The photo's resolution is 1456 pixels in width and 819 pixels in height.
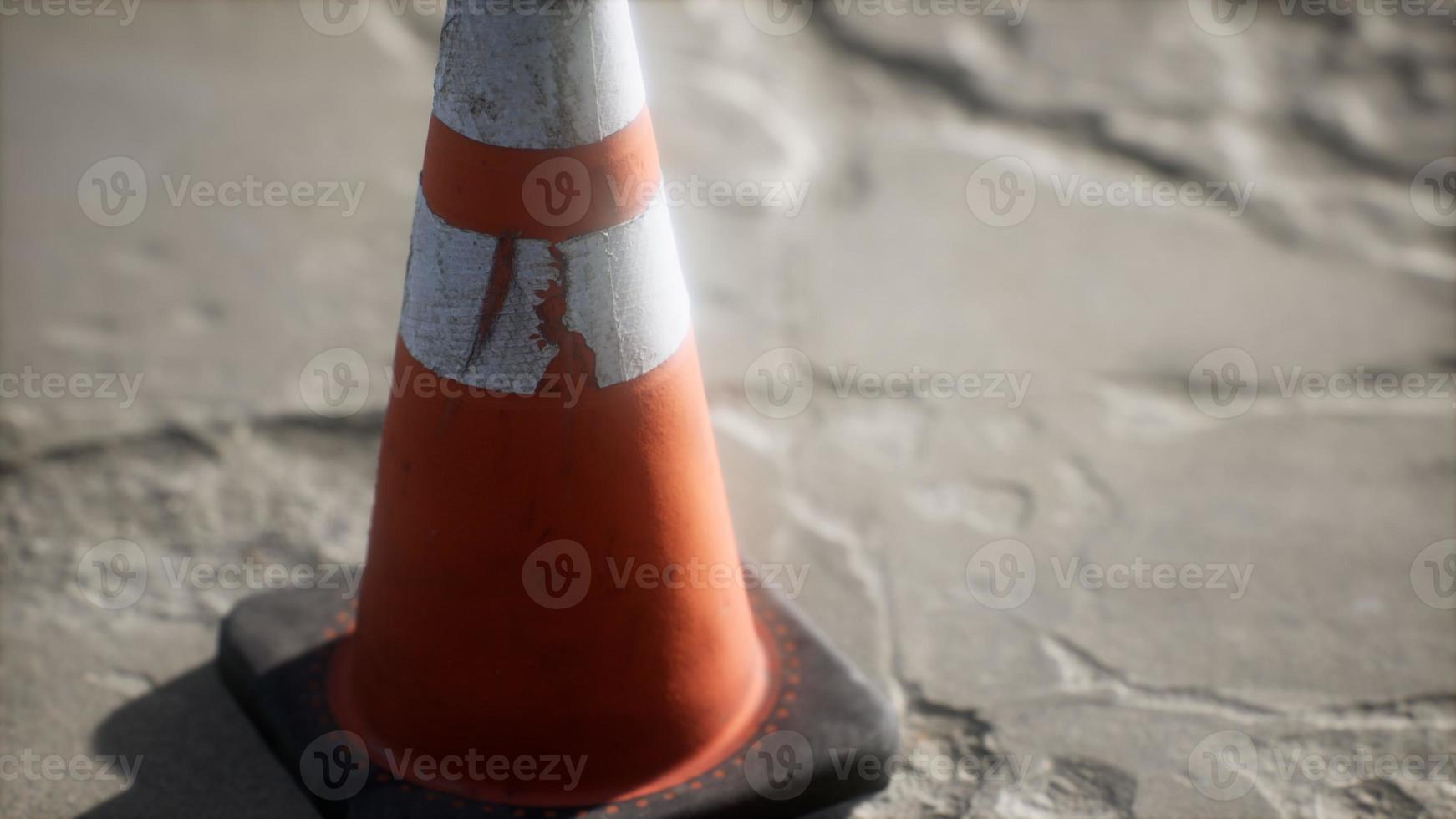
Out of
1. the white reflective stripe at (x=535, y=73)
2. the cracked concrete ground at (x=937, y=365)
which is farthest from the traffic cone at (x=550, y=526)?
the cracked concrete ground at (x=937, y=365)

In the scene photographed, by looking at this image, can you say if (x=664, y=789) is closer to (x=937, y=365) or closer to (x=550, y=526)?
(x=550, y=526)

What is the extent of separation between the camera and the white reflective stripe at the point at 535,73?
4.73 ft

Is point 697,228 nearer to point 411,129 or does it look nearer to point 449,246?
point 411,129

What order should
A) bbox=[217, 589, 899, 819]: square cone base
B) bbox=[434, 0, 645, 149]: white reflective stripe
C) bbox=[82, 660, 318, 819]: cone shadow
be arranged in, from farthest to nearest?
bbox=[82, 660, 318, 819]: cone shadow
bbox=[217, 589, 899, 819]: square cone base
bbox=[434, 0, 645, 149]: white reflective stripe

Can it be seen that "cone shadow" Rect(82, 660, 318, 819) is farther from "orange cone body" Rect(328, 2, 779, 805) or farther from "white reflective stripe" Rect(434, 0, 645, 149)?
"white reflective stripe" Rect(434, 0, 645, 149)

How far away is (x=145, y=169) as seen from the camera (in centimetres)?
319

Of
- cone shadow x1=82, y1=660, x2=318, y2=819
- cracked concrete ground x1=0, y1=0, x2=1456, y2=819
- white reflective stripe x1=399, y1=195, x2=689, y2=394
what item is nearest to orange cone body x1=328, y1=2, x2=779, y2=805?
white reflective stripe x1=399, y1=195, x2=689, y2=394

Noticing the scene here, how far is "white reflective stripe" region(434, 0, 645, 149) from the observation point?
1.44 metres

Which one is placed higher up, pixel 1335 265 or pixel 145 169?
pixel 145 169

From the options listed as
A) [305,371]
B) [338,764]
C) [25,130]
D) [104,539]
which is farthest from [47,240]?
[338,764]

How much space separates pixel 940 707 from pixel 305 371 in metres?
1.38

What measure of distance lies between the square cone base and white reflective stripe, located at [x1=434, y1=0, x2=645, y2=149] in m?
0.78

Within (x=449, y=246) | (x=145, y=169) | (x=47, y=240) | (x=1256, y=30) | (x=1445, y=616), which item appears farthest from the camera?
(x=1256, y=30)

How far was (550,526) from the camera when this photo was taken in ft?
5.22
